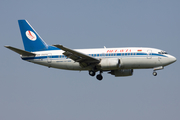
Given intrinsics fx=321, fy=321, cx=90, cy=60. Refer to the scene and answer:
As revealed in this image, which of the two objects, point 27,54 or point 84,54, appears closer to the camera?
point 84,54

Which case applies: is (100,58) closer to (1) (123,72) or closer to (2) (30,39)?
(1) (123,72)

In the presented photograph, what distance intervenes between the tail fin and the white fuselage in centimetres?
247

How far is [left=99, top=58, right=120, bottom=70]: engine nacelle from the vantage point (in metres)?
47.9

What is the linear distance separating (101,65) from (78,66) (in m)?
4.13

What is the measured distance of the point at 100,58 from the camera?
4956 cm

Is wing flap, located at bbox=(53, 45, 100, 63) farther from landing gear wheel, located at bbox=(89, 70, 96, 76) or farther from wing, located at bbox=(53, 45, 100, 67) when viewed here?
landing gear wheel, located at bbox=(89, 70, 96, 76)

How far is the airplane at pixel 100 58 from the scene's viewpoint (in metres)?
48.4

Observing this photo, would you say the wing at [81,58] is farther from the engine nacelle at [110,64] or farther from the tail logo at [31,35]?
the tail logo at [31,35]

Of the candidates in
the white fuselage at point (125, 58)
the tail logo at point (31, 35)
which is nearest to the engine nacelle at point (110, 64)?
the white fuselage at point (125, 58)

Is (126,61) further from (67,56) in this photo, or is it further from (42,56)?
(42,56)

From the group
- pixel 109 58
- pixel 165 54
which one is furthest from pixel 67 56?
pixel 165 54

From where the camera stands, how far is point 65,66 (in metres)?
51.1

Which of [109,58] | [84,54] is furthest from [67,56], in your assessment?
[109,58]

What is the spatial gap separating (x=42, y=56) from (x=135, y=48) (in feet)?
48.9
